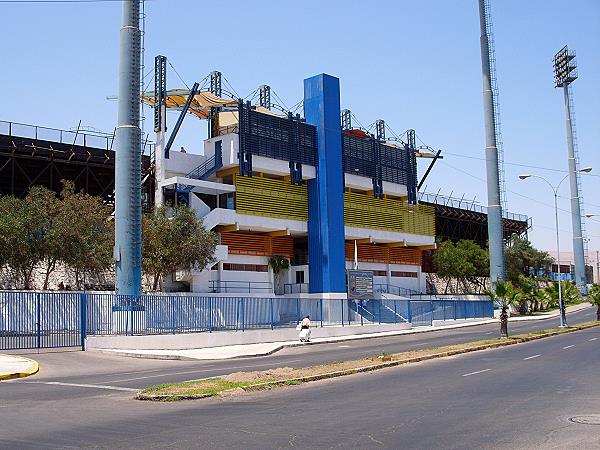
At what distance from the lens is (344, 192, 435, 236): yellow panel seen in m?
67.9

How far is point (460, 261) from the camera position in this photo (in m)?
83.6

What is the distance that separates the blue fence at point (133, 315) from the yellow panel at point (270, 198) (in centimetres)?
1415

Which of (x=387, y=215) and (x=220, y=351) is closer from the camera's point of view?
(x=220, y=351)

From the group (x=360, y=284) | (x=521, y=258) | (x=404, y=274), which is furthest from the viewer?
(x=521, y=258)

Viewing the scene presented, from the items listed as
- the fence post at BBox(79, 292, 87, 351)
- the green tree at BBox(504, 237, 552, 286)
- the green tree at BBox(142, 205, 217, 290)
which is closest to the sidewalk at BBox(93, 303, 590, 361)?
the fence post at BBox(79, 292, 87, 351)

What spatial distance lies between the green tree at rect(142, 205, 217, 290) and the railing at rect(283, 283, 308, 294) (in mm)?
14056

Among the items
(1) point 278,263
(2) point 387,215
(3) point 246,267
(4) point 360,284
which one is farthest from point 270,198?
(2) point 387,215

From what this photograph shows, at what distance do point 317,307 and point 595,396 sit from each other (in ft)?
99.2

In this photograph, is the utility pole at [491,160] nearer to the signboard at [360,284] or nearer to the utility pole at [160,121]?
the signboard at [360,284]

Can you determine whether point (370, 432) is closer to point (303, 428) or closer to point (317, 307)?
point (303, 428)

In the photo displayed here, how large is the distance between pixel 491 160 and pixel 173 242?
37139 millimetres

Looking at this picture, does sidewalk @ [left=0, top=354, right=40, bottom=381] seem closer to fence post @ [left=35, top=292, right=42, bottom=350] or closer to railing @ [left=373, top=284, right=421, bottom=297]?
fence post @ [left=35, top=292, right=42, bottom=350]

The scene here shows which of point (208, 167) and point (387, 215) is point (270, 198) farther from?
point (387, 215)

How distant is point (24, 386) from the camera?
64.3 feet
